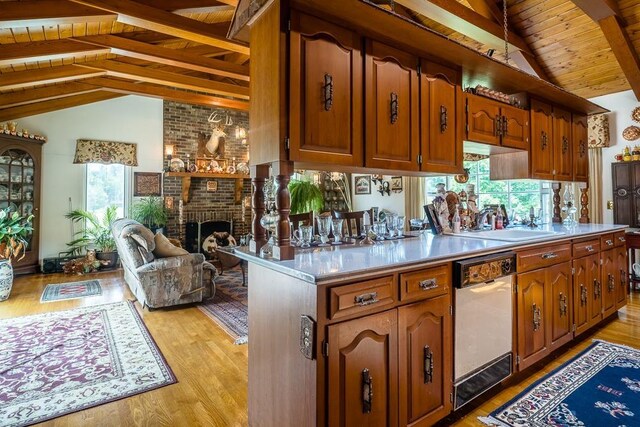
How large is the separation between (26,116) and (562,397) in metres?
7.90

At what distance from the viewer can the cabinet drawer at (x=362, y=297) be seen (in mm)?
1343

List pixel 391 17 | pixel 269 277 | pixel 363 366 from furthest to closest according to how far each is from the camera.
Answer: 1. pixel 391 17
2. pixel 269 277
3. pixel 363 366

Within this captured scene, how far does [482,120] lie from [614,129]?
3.60 meters

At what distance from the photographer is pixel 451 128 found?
242cm

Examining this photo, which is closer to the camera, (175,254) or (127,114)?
(175,254)

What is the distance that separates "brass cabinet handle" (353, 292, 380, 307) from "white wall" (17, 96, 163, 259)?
21.9 ft

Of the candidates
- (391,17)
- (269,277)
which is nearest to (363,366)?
(269,277)

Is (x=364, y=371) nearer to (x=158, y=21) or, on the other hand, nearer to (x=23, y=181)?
(x=158, y=21)

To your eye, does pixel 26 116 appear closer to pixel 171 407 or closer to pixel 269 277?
pixel 171 407

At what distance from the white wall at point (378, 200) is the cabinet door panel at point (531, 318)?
4.48 metres

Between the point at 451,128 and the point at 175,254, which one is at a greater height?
the point at 451,128

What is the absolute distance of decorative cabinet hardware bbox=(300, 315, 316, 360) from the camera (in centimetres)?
130

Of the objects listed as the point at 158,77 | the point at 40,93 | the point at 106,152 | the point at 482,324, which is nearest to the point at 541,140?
the point at 482,324

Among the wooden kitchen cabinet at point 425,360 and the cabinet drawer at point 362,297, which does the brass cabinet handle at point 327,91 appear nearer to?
the cabinet drawer at point 362,297
